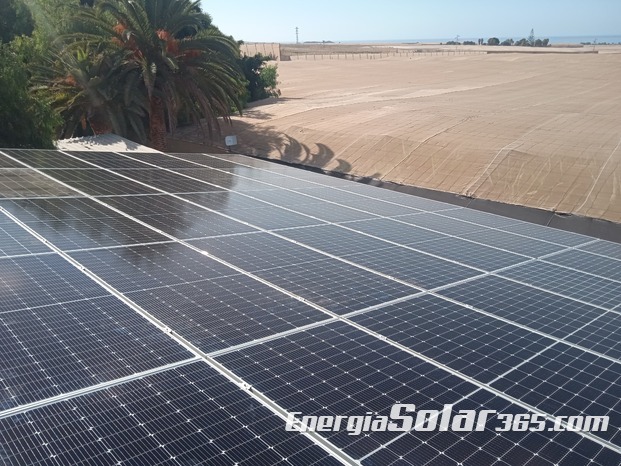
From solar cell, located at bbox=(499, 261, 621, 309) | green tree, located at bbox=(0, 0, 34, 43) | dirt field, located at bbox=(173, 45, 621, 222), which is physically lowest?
dirt field, located at bbox=(173, 45, 621, 222)

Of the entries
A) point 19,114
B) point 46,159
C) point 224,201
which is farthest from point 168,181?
point 19,114

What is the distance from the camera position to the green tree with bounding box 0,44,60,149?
26281 mm

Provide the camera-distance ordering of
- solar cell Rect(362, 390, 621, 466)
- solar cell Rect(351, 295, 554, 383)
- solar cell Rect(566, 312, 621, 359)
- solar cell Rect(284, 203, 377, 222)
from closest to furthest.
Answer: solar cell Rect(362, 390, 621, 466) → solar cell Rect(351, 295, 554, 383) → solar cell Rect(566, 312, 621, 359) → solar cell Rect(284, 203, 377, 222)

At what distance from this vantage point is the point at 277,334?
720cm

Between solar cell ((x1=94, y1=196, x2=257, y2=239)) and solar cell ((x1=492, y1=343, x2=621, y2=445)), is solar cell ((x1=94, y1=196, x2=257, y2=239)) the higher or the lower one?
the higher one

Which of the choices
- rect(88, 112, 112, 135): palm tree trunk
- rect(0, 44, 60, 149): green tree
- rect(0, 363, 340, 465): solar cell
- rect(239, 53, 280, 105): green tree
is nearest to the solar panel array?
rect(0, 363, 340, 465): solar cell

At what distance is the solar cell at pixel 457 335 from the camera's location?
6996 mm

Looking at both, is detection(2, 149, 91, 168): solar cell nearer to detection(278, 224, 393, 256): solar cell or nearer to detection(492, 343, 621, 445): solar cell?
detection(278, 224, 393, 256): solar cell

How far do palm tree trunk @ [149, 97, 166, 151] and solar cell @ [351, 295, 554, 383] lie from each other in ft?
84.5

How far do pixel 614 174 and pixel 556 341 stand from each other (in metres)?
22.8

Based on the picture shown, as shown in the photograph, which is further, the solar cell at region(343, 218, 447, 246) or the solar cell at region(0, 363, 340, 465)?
the solar cell at region(343, 218, 447, 246)

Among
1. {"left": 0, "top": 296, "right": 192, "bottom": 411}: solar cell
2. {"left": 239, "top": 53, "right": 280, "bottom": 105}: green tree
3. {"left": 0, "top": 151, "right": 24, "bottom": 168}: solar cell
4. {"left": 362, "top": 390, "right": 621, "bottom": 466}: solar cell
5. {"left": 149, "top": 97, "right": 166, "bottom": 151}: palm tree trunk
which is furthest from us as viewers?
{"left": 239, "top": 53, "right": 280, "bottom": 105}: green tree

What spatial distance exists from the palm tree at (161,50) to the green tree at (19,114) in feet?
13.4

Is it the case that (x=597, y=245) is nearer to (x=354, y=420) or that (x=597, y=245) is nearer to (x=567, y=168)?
(x=354, y=420)
